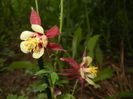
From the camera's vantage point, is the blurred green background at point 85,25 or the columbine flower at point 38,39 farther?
the blurred green background at point 85,25

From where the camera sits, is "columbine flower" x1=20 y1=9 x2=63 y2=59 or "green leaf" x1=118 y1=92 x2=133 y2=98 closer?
"columbine flower" x1=20 y1=9 x2=63 y2=59

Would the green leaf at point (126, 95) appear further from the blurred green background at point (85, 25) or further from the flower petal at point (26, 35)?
the flower petal at point (26, 35)

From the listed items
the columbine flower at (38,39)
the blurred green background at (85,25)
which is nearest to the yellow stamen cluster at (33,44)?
the columbine flower at (38,39)

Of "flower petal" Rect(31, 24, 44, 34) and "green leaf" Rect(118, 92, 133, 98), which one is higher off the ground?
"flower petal" Rect(31, 24, 44, 34)

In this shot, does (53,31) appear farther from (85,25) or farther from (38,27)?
(85,25)

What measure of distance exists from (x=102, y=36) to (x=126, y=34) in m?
0.19

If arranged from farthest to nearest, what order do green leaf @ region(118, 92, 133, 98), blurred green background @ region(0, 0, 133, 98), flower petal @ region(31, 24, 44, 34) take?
1. blurred green background @ region(0, 0, 133, 98)
2. green leaf @ region(118, 92, 133, 98)
3. flower petal @ region(31, 24, 44, 34)

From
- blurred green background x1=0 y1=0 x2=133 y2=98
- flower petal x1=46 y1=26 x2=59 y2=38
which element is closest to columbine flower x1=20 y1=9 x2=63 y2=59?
flower petal x1=46 y1=26 x2=59 y2=38

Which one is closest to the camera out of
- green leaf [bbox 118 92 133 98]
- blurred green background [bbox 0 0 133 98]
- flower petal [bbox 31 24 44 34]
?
flower petal [bbox 31 24 44 34]

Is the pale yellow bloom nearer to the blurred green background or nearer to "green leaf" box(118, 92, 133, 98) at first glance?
the blurred green background

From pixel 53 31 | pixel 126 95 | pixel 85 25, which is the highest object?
pixel 53 31

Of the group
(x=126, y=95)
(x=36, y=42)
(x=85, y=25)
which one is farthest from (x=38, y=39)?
(x=85, y=25)

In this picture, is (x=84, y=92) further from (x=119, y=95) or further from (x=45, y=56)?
(x=45, y=56)

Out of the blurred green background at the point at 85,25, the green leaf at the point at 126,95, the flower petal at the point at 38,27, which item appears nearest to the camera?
the flower petal at the point at 38,27
